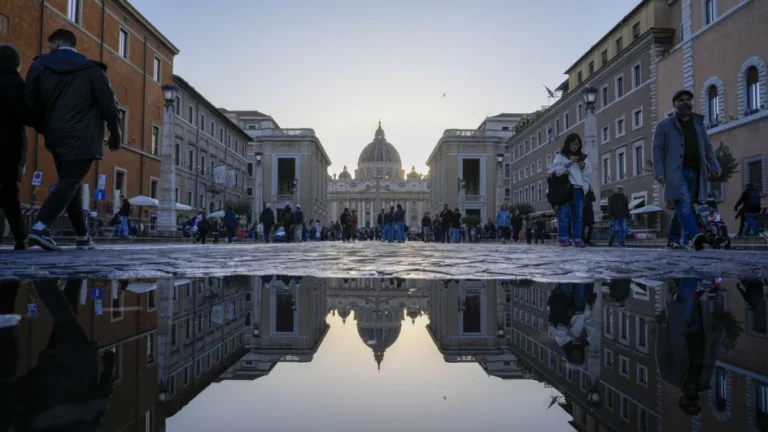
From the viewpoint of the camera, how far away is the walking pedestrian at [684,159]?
268 inches

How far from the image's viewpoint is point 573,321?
2.15 m

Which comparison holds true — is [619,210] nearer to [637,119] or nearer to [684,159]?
[684,159]

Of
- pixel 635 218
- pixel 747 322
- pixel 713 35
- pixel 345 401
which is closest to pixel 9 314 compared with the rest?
pixel 345 401

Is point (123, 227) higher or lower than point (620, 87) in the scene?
lower

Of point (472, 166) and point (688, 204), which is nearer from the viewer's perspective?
point (688, 204)

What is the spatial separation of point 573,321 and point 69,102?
547 cm

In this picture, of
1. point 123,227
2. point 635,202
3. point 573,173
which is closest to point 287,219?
point 123,227

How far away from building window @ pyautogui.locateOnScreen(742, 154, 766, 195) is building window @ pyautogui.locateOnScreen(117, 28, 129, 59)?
26673mm

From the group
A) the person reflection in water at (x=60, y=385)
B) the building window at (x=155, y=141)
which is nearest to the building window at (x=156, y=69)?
the building window at (x=155, y=141)

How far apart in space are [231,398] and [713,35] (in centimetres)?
2656

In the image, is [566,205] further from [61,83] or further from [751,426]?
[751,426]

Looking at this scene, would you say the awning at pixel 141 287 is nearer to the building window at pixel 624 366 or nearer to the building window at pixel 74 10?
the building window at pixel 624 366

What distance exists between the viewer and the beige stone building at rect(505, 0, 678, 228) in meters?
28.5

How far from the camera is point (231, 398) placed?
3.70ft
